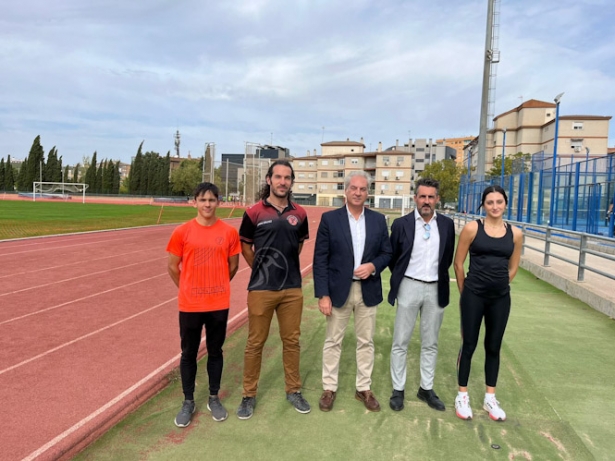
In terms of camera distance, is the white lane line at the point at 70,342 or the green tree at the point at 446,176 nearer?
the white lane line at the point at 70,342

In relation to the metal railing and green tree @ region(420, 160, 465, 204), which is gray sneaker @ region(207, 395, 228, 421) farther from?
green tree @ region(420, 160, 465, 204)

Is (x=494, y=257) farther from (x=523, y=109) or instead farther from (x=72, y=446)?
(x=523, y=109)

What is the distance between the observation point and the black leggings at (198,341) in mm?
3119

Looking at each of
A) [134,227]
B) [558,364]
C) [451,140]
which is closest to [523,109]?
[134,227]

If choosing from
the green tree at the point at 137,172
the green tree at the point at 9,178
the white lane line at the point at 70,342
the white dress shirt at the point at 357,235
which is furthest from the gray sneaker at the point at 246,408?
the green tree at the point at 9,178

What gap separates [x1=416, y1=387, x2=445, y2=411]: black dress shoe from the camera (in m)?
3.36

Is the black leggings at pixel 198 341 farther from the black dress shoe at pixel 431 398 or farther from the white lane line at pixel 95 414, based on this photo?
the black dress shoe at pixel 431 398

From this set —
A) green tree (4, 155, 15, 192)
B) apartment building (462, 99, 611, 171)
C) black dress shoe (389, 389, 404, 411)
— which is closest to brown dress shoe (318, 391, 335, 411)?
black dress shoe (389, 389, 404, 411)

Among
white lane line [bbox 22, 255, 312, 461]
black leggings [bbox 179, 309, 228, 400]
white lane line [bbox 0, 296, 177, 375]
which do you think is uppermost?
black leggings [bbox 179, 309, 228, 400]

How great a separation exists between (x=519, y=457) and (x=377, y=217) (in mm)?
1888

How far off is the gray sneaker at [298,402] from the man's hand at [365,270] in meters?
1.08

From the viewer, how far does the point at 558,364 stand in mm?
4352

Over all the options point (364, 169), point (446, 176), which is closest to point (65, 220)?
point (446, 176)

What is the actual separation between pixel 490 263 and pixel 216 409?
7.66 feet
